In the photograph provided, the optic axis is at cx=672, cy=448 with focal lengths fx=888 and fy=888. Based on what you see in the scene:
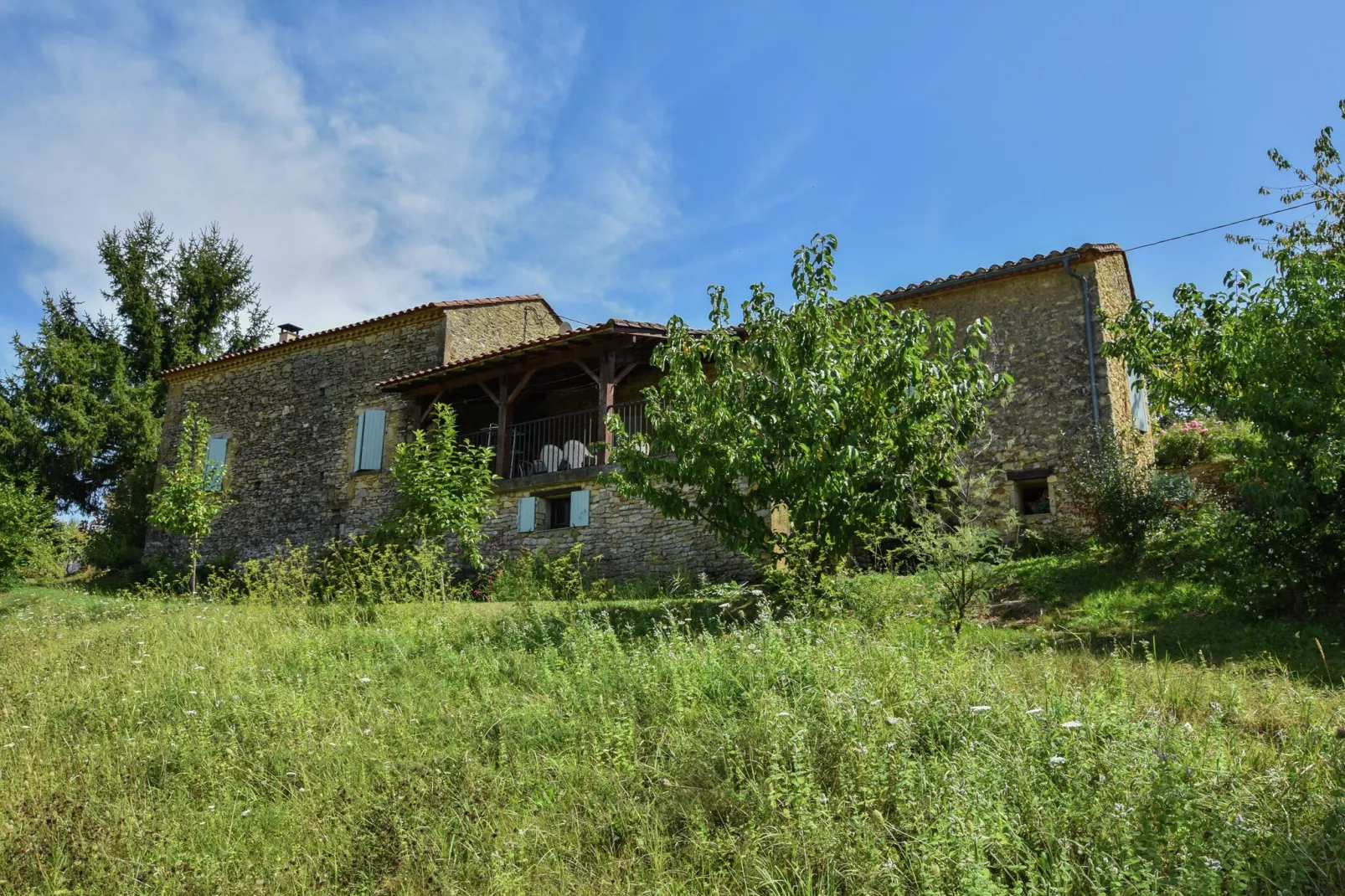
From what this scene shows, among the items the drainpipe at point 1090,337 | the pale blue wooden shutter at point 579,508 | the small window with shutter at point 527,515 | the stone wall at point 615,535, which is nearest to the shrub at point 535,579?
the stone wall at point 615,535

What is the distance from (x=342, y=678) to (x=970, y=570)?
16.3 ft

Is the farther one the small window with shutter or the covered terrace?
the small window with shutter

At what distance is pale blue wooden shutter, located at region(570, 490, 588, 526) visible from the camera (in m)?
13.7

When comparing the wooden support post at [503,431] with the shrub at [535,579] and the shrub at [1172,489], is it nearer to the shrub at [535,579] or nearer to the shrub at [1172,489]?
the shrub at [535,579]

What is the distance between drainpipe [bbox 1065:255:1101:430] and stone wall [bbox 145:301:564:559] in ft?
36.3

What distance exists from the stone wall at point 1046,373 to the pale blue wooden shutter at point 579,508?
236 inches

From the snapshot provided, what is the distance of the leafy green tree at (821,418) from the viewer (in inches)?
320

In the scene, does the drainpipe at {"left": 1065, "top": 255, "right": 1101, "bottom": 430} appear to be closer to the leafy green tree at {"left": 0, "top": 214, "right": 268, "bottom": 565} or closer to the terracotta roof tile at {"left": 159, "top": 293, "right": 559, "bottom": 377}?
the terracotta roof tile at {"left": 159, "top": 293, "right": 559, "bottom": 377}

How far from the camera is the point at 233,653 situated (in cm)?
697

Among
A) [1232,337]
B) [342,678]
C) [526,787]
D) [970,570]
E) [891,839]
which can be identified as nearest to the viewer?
[891,839]

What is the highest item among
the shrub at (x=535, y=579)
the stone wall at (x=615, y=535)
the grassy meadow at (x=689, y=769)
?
the stone wall at (x=615, y=535)

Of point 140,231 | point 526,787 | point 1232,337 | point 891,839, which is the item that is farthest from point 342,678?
point 140,231

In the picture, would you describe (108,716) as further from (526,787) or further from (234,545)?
(234,545)

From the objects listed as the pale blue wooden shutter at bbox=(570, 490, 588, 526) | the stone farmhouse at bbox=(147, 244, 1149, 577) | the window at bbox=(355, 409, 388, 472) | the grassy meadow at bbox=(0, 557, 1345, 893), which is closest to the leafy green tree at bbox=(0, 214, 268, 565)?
the stone farmhouse at bbox=(147, 244, 1149, 577)
